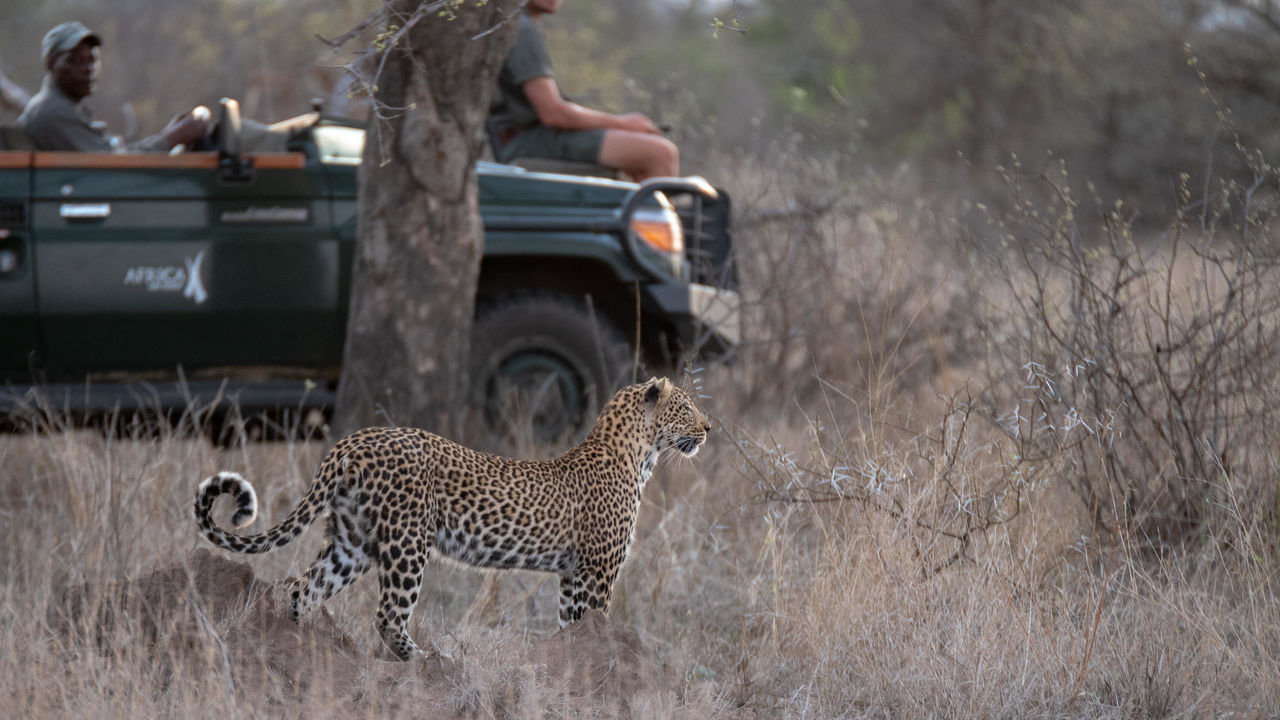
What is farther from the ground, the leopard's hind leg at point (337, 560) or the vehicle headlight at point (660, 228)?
the vehicle headlight at point (660, 228)

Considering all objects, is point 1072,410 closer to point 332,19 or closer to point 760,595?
point 760,595

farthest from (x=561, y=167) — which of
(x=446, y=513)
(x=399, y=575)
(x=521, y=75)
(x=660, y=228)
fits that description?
(x=399, y=575)

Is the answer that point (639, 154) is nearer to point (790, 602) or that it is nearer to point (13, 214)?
point (13, 214)

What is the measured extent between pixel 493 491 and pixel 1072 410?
1.98m

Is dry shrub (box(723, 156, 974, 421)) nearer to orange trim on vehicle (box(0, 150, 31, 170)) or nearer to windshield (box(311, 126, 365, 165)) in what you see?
windshield (box(311, 126, 365, 165))

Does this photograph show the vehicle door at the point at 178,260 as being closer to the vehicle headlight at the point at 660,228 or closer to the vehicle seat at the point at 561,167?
the vehicle seat at the point at 561,167

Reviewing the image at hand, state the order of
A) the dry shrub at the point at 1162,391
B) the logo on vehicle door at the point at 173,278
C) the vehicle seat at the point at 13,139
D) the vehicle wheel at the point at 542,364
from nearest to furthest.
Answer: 1. the dry shrub at the point at 1162,391
2. the logo on vehicle door at the point at 173,278
3. the vehicle seat at the point at 13,139
4. the vehicle wheel at the point at 542,364

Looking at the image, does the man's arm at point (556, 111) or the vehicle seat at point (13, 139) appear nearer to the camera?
the vehicle seat at point (13, 139)

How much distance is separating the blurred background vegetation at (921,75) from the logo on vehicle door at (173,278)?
571 cm

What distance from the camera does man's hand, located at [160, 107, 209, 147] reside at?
7.08m

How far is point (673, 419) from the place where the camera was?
4.84 meters

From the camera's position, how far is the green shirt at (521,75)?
7699 mm

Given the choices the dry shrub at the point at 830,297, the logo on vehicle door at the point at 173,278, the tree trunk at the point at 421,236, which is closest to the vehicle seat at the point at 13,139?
the logo on vehicle door at the point at 173,278

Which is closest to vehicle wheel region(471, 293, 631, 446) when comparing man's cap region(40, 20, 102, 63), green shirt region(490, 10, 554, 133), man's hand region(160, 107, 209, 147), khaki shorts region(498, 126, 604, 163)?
khaki shorts region(498, 126, 604, 163)
